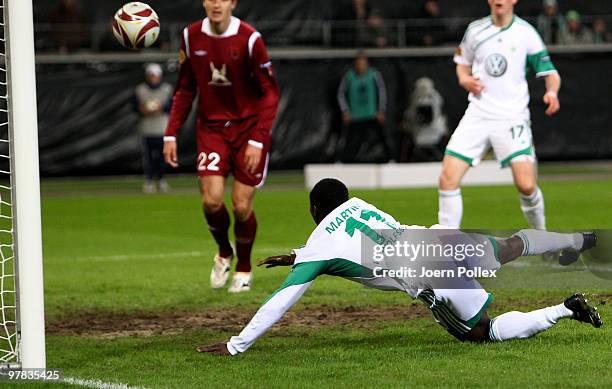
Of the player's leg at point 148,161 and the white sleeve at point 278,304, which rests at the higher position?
the white sleeve at point 278,304

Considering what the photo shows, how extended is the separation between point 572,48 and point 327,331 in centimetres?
1902

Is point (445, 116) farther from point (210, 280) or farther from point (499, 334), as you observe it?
point (499, 334)

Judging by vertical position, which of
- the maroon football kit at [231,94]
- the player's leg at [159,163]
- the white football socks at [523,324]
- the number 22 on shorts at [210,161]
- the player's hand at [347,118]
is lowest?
the player's leg at [159,163]

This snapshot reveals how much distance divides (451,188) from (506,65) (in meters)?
1.23

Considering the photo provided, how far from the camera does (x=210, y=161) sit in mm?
10297

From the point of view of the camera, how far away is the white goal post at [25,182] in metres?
6.62

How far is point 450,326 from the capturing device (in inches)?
284

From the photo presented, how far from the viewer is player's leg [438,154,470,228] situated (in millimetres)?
10844

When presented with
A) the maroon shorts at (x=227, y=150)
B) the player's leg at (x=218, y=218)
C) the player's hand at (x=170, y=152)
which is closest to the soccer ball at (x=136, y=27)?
the maroon shorts at (x=227, y=150)

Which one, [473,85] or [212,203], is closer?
[212,203]

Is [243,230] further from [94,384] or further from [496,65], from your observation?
[94,384]

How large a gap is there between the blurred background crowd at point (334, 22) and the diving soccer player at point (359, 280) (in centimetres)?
1820

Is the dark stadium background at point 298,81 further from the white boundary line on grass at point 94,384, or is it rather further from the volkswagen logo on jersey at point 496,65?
the white boundary line on grass at point 94,384

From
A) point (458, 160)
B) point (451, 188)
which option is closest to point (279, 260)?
point (451, 188)
